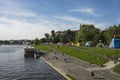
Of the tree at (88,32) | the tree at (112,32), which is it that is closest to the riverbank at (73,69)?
the tree at (112,32)

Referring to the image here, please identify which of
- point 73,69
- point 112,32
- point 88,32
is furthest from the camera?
point 88,32

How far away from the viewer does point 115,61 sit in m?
65.1

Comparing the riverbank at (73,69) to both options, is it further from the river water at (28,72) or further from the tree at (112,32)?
the tree at (112,32)

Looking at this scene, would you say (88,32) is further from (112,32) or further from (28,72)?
(28,72)

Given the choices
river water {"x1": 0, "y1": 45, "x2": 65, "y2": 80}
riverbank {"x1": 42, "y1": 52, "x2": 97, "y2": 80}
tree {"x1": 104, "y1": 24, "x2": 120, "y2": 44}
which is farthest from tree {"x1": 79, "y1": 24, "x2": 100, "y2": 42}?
riverbank {"x1": 42, "y1": 52, "x2": 97, "y2": 80}

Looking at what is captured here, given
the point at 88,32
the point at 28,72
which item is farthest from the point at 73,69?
the point at 88,32

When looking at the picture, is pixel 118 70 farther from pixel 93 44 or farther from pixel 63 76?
pixel 93 44

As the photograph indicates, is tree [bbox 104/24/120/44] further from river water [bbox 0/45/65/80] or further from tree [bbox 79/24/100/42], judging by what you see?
river water [bbox 0/45/65/80]

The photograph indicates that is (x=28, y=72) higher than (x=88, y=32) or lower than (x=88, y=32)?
lower

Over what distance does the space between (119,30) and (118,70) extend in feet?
287

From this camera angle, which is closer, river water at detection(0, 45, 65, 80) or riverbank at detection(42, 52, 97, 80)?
riverbank at detection(42, 52, 97, 80)

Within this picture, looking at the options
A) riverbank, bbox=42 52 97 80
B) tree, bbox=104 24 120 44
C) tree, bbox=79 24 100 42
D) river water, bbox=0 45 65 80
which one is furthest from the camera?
tree, bbox=79 24 100 42

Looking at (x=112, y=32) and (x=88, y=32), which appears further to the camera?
Result: (x=88, y=32)

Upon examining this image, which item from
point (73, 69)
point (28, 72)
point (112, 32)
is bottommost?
point (28, 72)
